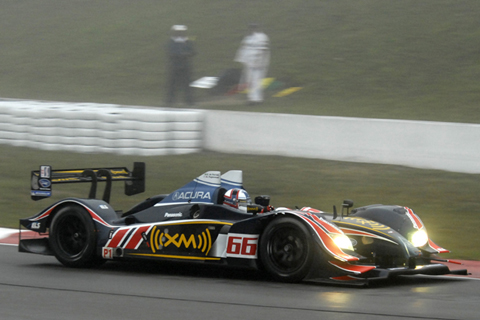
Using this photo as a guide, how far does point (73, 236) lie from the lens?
300 inches

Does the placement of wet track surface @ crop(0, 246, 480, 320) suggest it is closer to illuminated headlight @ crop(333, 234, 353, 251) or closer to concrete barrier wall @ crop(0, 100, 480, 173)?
illuminated headlight @ crop(333, 234, 353, 251)

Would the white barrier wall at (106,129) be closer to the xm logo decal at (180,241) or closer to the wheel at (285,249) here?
the xm logo decal at (180,241)

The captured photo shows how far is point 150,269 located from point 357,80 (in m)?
13.6

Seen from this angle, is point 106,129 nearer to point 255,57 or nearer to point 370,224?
point 255,57

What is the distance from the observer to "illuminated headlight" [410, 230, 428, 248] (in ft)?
23.1

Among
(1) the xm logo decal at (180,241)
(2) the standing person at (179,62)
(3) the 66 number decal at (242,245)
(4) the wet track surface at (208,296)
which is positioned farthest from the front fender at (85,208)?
(2) the standing person at (179,62)

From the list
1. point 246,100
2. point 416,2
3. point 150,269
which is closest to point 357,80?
point 246,100

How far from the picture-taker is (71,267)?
7543mm

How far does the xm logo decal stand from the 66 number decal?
21cm

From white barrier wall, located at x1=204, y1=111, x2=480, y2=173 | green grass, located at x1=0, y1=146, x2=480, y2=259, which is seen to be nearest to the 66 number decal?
green grass, located at x1=0, y1=146, x2=480, y2=259

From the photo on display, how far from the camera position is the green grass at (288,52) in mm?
18859

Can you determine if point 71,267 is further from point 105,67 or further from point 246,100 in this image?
point 105,67

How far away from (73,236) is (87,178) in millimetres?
771

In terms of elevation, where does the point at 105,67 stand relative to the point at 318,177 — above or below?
above
